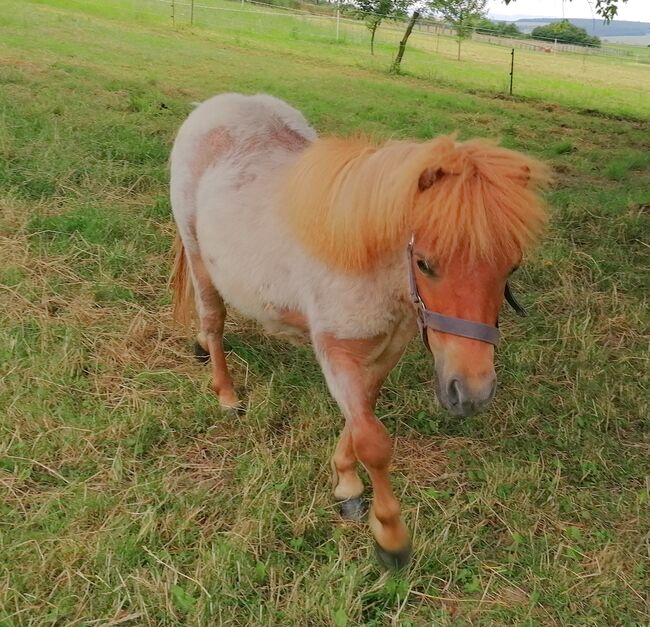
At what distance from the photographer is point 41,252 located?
4.45 metres

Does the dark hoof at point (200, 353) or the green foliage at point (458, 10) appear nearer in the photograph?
the dark hoof at point (200, 353)

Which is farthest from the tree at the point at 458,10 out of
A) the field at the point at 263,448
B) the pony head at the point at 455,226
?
the pony head at the point at 455,226

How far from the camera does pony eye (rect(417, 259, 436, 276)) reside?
1951mm

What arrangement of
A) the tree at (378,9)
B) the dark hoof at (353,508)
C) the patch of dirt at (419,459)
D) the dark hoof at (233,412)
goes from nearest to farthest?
the dark hoof at (353,508) → the patch of dirt at (419,459) → the dark hoof at (233,412) → the tree at (378,9)

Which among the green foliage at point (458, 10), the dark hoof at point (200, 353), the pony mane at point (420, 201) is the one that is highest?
the green foliage at point (458, 10)

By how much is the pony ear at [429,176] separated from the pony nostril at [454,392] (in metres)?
0.63

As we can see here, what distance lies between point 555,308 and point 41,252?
12.2 feet

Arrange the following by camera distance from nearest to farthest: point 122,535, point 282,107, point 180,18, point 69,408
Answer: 1. point 122,535
2. point 69,408
3. point 282,107
4. point 180,18

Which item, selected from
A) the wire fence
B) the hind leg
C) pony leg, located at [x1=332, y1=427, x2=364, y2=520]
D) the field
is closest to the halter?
pony leg, located at [x1=332, y1=427, x2=364, y2=520]

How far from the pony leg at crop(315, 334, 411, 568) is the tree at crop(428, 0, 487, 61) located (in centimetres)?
2170

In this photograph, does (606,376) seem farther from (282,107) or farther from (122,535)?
(122,535)

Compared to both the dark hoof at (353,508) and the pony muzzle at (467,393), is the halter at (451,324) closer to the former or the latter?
the pony muzzle at (467,393)

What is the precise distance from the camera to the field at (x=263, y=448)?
7.37 feet

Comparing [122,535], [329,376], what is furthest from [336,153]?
[122,535]
